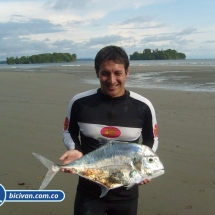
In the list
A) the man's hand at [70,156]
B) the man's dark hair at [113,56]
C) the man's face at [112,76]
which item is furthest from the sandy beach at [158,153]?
the man's dark hair at [113,56]

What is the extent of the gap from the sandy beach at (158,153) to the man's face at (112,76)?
7.38ft

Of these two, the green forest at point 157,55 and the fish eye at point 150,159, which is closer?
the fish eye at point 150,159

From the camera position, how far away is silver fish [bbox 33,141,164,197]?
8.57 feet

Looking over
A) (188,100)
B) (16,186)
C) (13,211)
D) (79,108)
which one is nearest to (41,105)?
(188,100)

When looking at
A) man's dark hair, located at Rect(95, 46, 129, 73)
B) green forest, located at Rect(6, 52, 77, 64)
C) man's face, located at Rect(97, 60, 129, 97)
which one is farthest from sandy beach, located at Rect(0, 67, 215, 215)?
green forest, located at Rect(6, 52, 77, 64)

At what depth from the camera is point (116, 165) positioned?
107 inches

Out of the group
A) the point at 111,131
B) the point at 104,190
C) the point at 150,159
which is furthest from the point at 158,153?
the point at 150,159

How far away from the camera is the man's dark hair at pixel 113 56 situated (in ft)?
9.41

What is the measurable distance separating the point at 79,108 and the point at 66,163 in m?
0.54

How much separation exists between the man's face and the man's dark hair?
35mm

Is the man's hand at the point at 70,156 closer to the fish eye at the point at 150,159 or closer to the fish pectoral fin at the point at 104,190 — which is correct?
the fish pectoral fin at the point at 104,190

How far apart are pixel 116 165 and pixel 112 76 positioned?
0.78 meters

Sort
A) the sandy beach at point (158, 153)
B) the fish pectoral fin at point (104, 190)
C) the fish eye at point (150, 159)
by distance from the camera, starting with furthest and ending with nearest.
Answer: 1. the sandy beach at point (158, 153)
2. the fish pectoral fin at point (104, 190)
3. the fish eye at point (150, 159)

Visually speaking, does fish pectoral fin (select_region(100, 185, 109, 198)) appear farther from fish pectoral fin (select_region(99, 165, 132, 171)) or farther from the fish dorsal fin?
the fish dorsal fin
